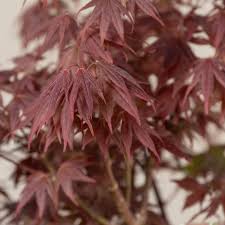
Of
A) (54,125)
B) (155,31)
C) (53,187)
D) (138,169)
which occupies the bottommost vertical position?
(138,169)

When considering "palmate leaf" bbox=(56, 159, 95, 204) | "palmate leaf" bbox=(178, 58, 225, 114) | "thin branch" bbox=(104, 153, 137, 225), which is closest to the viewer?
"palmate leaf" bbox=(178, 58, 225, 114)

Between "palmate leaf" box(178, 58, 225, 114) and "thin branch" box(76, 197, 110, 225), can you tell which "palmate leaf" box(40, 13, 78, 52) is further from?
"thin branch" box(76, 197, 110, 225)

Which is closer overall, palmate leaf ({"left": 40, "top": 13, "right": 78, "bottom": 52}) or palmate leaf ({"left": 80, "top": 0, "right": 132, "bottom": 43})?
palmate leaf ({"left": 80, "top": 0, "right": 132, "bottom": 43})

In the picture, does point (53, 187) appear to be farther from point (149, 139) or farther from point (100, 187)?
point (149, 139)

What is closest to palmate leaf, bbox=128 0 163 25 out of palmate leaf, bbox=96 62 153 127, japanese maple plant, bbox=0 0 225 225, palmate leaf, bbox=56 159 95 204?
japanese maple plant, bbox=0 0 225 225

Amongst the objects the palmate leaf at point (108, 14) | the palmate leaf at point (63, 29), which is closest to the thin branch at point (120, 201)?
the palmate leaf at point (63, 29)

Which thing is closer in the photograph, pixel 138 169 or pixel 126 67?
pixel 126 67

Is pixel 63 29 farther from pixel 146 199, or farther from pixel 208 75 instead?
pixel 146 199

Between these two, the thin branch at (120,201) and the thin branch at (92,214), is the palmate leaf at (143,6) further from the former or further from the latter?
the thin branch at (92,214)

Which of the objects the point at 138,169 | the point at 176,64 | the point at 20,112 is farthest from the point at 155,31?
the point at 138,169
